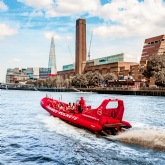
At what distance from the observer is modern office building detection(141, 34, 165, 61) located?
15875 centimetres

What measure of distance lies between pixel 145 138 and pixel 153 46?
15458cm

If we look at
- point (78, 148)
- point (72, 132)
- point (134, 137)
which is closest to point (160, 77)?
point (72, 132)

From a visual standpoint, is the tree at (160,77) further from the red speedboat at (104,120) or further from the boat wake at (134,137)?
the boat wake at (134,137)

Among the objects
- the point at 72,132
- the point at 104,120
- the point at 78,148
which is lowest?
the point at 78,148

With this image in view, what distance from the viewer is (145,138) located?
1983 centimetres

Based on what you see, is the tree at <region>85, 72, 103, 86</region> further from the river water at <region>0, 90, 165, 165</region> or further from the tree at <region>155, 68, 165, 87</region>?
the river water at <region>0, 90, 165, 165</region>

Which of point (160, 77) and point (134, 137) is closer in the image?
point (134, 137)

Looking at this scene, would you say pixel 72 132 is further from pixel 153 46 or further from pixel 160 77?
pixel 153 46

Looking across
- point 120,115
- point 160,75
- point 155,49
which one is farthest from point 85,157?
point 155,49

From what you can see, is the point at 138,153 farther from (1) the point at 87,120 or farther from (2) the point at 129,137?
(1) the point at 87,120

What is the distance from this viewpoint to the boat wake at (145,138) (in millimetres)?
18359

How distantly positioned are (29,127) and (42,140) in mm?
6473

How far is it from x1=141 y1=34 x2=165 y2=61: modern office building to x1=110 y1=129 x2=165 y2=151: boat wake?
144912 mm

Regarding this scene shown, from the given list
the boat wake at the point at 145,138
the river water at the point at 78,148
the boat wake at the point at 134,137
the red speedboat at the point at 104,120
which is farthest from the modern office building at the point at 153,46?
the boat wake at the point at 145,138
